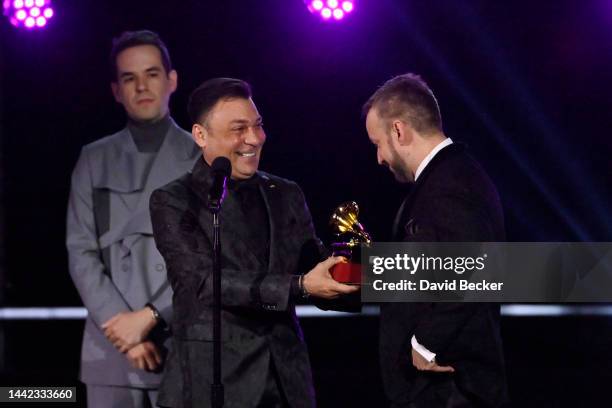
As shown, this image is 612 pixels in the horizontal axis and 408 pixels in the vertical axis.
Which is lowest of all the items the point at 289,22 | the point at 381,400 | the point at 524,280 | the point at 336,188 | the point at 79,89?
the point at 381,400

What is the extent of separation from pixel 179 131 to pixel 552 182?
2014 millimetres

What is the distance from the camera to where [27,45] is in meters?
5.32

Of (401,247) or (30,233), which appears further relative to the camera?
(30,233)

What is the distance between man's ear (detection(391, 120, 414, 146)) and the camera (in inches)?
150

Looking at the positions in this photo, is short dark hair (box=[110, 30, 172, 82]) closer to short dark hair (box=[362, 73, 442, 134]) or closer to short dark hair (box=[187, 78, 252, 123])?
short dark hair (box=[187, 78, 252, 123])

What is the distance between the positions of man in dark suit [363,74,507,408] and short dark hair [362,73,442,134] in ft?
0.10

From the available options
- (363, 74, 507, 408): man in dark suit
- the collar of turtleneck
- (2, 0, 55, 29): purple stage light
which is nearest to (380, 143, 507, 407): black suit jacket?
(363, 74, 507, 408): man in dark suit

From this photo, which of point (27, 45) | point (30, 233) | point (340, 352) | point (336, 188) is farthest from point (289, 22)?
point (340, 352)

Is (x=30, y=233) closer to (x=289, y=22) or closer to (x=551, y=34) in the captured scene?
(x=289, y=22)

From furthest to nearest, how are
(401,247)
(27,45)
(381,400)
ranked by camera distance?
1. (381,400)
2. (27,45)
3. (401,247)

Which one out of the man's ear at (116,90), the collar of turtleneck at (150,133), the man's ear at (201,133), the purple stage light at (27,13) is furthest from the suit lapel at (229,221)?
the purple stage light at (27,13)

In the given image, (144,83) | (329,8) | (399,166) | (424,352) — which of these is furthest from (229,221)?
(329,8)

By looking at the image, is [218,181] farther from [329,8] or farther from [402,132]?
[329,8]

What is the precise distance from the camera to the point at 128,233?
4719 mm
